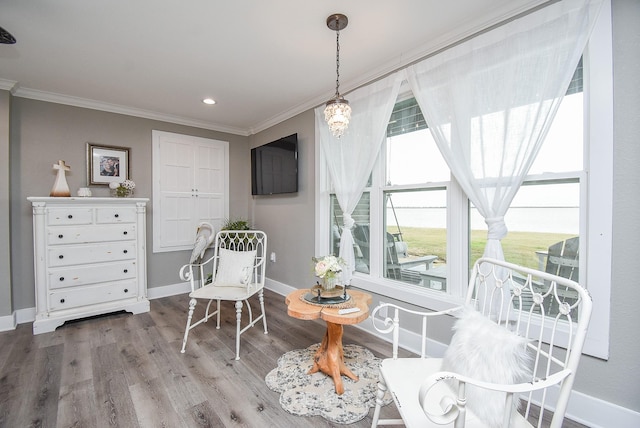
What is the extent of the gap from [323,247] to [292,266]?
2.31 ft

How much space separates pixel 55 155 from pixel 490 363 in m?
4.45

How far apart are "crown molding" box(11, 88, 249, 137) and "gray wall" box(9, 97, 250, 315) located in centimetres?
5

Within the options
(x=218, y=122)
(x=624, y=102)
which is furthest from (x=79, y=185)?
(x=624, y=102)

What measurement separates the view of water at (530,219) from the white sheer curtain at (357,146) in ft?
2.31

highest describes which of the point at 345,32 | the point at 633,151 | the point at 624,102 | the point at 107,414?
the point at 345,32

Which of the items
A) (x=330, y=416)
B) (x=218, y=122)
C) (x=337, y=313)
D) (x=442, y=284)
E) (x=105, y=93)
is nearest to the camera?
(x=330, y=416)

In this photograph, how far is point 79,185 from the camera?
3352 mm

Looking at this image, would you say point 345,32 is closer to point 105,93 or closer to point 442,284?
point 442,284

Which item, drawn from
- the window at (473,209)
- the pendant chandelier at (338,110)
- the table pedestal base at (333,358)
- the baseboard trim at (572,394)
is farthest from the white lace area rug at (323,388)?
the pendant chandelier at (338,110)

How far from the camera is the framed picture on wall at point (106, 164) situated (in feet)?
11.1

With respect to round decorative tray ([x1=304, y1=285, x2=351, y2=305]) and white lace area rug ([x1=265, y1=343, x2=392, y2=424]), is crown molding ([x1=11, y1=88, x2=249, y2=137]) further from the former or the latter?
white lace area rug ([x1=265, y1=343, x2=392, y2=424])

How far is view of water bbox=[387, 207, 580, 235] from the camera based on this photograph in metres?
1.70

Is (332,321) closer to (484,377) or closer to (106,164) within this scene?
(484,377)

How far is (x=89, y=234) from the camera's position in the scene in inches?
121
